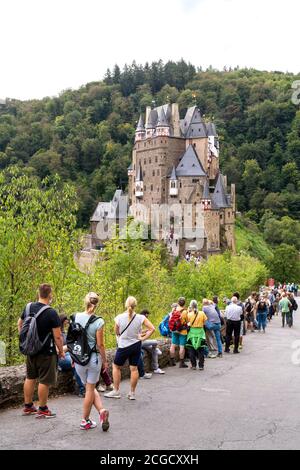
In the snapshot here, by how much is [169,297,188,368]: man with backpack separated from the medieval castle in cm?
7128

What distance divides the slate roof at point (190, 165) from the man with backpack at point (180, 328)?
245 ft

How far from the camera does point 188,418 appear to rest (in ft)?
27.6

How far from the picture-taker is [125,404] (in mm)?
9172

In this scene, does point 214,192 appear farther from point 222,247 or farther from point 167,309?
point 167,309

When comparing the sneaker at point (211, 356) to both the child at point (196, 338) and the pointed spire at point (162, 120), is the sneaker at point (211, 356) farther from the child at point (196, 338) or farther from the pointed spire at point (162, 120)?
the pointed spire at point (162, 120)

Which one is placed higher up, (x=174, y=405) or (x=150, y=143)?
(x=150, y=143)

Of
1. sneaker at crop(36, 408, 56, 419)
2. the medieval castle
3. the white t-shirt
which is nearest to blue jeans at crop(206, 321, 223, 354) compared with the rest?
the white t-shirt

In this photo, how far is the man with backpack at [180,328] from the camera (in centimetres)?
1284

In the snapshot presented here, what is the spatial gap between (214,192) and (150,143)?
43.3ft

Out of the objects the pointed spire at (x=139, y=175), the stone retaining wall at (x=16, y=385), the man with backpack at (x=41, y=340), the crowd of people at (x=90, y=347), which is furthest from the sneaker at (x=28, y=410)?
the pointed spire at (x=139, y=175)

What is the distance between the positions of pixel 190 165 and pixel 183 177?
210cm

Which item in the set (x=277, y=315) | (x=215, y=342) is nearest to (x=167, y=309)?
(x=277, y=315)

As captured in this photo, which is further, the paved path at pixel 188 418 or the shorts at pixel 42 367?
the shorts at pixel 42 367

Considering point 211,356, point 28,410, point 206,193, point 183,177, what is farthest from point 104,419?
point 183,177
